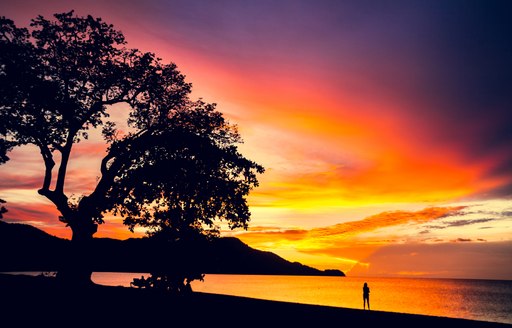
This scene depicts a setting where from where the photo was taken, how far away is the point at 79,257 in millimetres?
25000

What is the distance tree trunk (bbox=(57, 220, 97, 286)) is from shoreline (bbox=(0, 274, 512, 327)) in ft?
3.22

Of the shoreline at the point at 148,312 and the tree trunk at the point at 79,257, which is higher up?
the tree trunk at the point at 79,257

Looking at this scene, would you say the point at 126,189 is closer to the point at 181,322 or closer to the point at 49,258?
the point at 181,322

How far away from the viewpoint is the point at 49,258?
183500 mm

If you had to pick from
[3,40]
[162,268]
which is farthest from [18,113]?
[162,268]

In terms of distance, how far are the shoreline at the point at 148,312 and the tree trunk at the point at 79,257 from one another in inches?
38.7

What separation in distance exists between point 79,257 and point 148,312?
33.7 feet

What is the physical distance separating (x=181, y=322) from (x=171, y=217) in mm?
12713

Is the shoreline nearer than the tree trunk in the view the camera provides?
Yes

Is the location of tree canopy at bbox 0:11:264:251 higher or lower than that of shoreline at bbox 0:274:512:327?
higher

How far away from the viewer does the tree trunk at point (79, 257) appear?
24.2 metres

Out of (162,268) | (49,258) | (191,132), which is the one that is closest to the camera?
(162,268)

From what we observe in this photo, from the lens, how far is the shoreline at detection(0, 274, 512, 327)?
15.1 metres

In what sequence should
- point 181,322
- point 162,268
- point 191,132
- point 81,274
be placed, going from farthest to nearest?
point 191,132 → point 162,268 → point 81,274 → point 181,322
